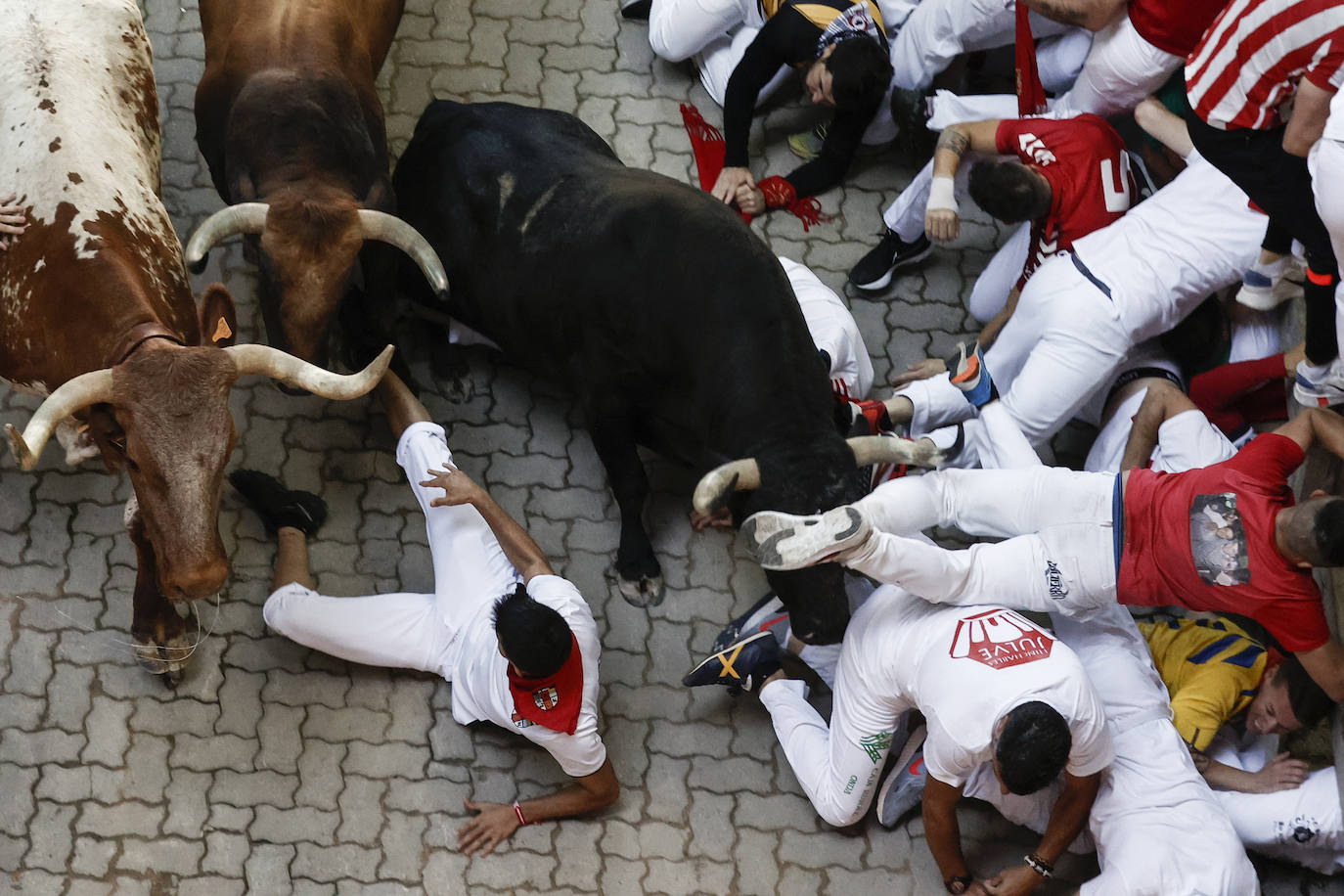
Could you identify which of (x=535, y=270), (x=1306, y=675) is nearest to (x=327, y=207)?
(x=535, y=270)

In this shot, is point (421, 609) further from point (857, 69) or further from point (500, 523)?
point (857, 69)

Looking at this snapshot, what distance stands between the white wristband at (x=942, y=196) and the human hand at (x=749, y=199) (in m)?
0.95

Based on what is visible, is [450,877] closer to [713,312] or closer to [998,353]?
[713,312]

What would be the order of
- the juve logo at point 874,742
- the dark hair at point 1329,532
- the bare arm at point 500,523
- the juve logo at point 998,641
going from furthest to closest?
the bare arm at point 500,523, the juve logo at point 874,742, the juve logo at point 998,641, the dark hair at point 1329,532

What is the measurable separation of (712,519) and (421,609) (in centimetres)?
140

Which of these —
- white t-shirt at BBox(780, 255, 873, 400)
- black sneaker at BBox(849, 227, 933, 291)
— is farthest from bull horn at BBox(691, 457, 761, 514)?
black sneaker at BBox(849, 227, 933, 291)

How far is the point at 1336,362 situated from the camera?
4.43 metres

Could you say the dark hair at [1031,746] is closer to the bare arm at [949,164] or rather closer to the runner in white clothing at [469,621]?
the runner in white clothing at [469,621]

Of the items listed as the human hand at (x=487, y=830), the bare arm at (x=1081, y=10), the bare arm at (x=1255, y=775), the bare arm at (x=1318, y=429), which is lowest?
the human hand at (x=487, y=830)

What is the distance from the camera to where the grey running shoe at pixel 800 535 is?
13.5ft

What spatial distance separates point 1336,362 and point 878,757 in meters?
2.19

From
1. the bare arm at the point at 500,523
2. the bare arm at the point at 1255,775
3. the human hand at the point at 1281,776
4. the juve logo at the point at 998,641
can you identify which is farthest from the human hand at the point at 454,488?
the human hand at the point at 1281,776

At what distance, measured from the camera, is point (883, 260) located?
625 centimetres

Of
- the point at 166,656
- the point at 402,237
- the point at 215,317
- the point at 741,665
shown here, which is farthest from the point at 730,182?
the point at 166,656
